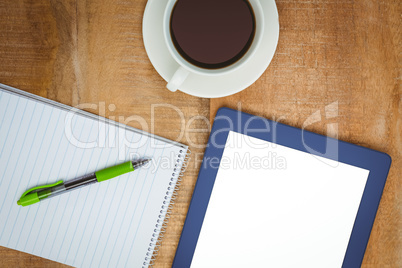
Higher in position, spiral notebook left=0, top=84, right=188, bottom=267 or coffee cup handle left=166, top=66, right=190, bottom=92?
coffee cup handle left=166, top=66, right=190, bottom=92

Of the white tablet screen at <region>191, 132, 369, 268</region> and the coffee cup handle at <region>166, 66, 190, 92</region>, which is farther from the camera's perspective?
the white tablet screen at <region>191, 132, 369, 268</region>

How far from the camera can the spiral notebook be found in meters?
0.65

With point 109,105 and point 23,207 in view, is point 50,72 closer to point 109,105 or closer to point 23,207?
point 109,105

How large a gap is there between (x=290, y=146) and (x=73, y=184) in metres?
0.44

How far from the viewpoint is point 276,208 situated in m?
0.66

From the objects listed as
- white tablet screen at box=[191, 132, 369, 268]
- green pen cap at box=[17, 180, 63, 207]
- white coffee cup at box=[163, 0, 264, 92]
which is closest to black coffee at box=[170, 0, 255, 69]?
white coffee cup at box=[163, 0, 264, 92]

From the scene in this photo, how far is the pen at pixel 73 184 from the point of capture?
25.1 inches

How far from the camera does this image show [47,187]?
2.13ft

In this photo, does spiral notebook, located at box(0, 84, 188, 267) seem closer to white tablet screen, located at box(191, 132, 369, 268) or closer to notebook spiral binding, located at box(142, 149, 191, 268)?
notebook spiral binding, located at box(142, 149, 191, 268)

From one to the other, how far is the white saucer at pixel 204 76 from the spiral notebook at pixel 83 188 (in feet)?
0.43

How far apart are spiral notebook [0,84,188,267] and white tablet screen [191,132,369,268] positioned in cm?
11

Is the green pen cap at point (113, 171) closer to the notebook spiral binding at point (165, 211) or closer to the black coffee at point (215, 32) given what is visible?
the notebook spiral binding at point (165, 211)

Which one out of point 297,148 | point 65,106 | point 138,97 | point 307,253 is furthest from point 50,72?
point 307,253

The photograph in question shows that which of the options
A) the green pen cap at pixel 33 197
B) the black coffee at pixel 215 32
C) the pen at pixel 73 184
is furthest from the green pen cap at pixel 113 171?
the black coffee at pixel 215 32
